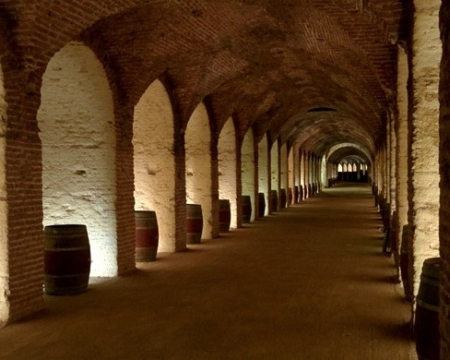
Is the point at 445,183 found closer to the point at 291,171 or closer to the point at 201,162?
the point at 201,162

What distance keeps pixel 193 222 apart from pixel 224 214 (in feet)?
7.45

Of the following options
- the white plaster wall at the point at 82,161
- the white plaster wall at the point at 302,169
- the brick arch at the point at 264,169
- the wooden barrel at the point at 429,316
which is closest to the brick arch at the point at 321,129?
the white plaster wall at the point at 302,169

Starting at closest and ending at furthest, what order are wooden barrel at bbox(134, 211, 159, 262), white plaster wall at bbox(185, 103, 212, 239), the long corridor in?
the long corridor, wooden barrel at bbox(134, 211, 159, 262), white plaster wall at bbox(185, 103, 212, 239)

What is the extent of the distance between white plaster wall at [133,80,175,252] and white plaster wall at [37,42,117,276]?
8.04 ft

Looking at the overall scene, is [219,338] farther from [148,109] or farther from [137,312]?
[148,109]

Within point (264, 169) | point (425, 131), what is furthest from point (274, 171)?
point (425, 131)

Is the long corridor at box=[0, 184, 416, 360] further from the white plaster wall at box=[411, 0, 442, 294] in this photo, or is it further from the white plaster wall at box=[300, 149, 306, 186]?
the white plaster wall at box=[300, 149, 306, 186]

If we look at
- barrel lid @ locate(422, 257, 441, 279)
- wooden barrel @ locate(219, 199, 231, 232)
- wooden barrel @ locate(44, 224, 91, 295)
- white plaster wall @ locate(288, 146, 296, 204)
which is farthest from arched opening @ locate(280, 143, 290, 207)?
barrel lid @ locate(422, 257, 441, 279)

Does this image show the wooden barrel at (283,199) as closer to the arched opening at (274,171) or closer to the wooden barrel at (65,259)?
the arched opening at (274,171)

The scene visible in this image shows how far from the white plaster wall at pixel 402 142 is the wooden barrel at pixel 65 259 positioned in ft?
13.3

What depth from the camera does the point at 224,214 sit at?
13617 millimetres

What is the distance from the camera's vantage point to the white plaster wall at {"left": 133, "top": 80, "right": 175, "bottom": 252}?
1027 centimetres

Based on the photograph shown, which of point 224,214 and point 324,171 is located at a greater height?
point 324,171

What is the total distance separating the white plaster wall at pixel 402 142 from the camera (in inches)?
289
